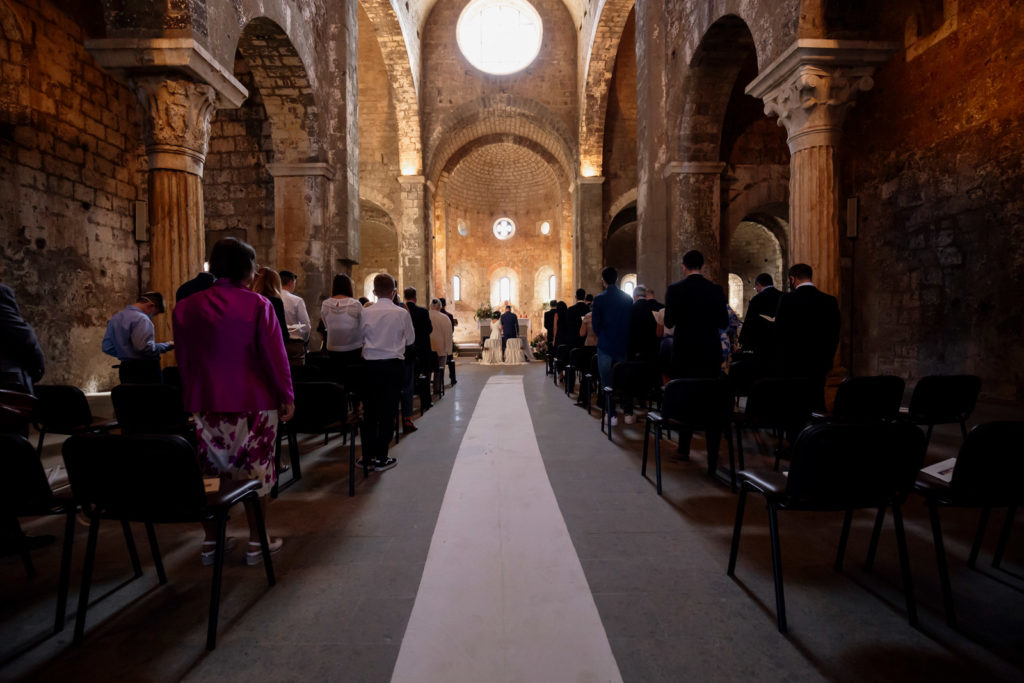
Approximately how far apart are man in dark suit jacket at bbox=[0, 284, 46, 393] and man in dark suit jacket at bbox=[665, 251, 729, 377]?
14.2 feet

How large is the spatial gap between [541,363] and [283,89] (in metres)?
9.11

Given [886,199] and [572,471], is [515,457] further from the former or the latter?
[886,199]

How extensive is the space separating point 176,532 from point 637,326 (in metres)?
4.20

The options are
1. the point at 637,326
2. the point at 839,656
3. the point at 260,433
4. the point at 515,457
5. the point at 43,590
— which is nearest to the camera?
the point at 839,656

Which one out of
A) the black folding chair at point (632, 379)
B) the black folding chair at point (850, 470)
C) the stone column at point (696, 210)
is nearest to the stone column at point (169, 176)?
the black folding chair at point (632, 379)

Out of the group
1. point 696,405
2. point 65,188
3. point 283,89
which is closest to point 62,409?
point 696,405

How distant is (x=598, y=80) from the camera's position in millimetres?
15047

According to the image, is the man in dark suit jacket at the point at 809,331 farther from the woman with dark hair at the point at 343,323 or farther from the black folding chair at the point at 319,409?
the woman with dark hair at the point at 343,323

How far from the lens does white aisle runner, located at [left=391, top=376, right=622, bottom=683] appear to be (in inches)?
69.9

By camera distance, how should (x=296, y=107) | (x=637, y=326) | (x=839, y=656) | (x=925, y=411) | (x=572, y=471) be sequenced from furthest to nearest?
(x=296, y=107), (x=637, y=326), (x=572, y=471), (x=925, y=411), (x=839, y=656)

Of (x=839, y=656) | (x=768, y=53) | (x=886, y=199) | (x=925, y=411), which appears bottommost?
(x=839, y=656)

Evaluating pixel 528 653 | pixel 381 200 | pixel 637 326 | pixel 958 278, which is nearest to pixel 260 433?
pixel 528 653

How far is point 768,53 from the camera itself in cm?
568

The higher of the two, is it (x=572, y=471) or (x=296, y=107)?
(x=296, y=107)
